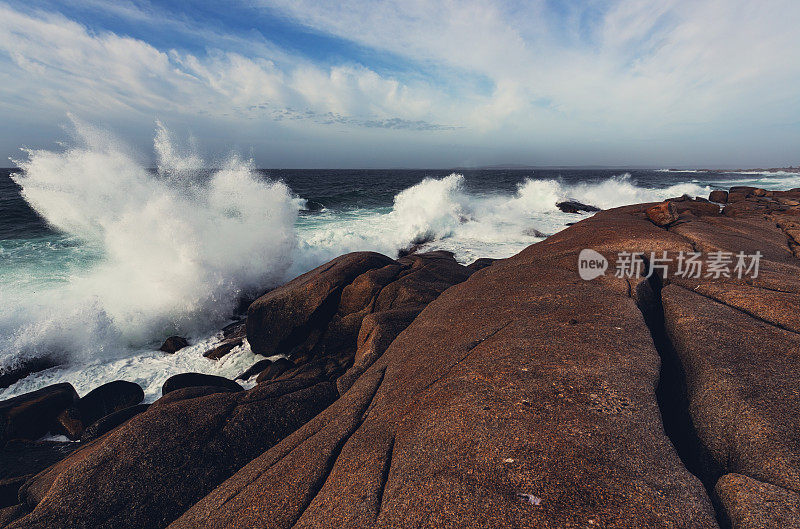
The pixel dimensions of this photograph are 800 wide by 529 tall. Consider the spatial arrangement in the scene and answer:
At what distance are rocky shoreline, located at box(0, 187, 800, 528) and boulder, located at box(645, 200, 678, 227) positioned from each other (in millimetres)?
1510

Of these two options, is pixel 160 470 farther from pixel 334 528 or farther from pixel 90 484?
pixel 334 528

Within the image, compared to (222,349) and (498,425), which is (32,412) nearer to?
(222,349)

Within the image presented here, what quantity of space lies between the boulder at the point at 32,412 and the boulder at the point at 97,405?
15 centimetres

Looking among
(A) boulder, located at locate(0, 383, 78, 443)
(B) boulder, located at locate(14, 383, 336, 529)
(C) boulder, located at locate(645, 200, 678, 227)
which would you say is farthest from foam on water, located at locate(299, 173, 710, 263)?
(B) boulder, located at locate(14, 383, 336, 529)

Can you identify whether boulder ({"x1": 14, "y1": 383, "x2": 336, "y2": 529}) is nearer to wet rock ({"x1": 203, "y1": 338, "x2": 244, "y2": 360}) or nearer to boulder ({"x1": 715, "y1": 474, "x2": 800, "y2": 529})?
wet rock ({"x1": 203, "y1": 338, "x2": 244, "y2": 360})

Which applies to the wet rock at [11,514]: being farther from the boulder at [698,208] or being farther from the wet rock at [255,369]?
the boulder at [698,208]

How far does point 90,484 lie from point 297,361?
12.5 feet

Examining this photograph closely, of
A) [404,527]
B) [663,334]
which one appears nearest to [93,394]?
[404,527]

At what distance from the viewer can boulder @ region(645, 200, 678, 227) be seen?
745 cm

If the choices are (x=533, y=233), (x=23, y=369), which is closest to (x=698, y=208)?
(x=533, y=233)

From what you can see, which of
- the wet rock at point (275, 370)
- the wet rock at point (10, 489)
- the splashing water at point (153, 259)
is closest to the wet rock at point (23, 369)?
the splashing water at point (153, 259)

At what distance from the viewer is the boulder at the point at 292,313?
7.44 metres

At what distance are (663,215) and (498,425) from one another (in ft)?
24.7

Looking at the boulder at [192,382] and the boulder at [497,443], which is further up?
the boulder at [497,443]
